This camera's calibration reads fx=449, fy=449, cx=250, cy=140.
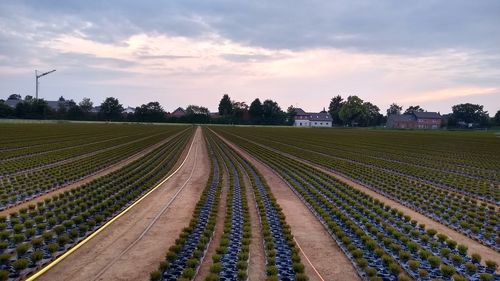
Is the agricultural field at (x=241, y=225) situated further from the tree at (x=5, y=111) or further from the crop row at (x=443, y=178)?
the tree at (x=5, y=111)

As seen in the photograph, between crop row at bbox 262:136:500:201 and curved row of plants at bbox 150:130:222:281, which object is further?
crop row at bbox 262:136:500:201

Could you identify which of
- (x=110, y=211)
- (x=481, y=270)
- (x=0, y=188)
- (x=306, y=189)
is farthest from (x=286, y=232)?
(x=0, y=188)

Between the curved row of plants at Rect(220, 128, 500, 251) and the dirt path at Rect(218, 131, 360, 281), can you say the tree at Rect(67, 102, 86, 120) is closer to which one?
the curved row of plants at Rect(220, 128, 500, 251)

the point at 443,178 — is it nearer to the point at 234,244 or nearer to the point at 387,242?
the point at 387,242

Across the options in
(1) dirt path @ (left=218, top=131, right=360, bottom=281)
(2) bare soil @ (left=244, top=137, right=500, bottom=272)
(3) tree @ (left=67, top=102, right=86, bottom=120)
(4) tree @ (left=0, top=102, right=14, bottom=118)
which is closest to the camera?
(1) dirt path @ (left=218, top=131, right=360, bottom=281)

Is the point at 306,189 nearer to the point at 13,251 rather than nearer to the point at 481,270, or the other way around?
the point at 481,270

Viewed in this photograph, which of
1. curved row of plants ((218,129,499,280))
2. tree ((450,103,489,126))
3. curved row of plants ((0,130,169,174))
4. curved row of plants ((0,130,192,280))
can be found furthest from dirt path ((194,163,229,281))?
tree ((450,103,489,126))
